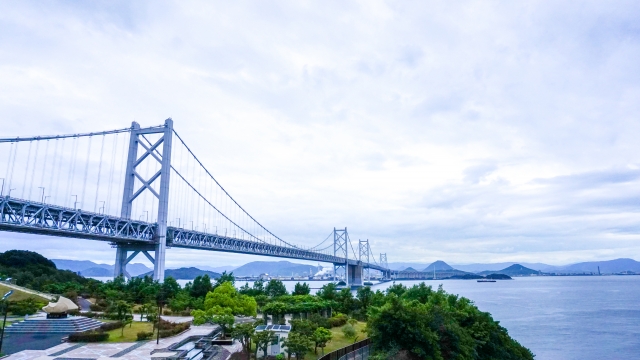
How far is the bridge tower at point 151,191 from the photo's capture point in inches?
1421

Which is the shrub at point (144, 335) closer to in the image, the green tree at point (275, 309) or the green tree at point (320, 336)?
the green tree at point (275, 309)

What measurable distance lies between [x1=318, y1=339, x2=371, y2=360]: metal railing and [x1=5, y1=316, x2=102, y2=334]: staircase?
512 inches

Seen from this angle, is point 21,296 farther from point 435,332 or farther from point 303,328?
point 435,332

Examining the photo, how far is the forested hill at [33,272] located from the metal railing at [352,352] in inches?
1048

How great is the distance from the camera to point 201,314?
19.4m

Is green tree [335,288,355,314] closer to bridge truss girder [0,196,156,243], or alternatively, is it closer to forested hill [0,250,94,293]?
bridge truss girder [0,196,156,243]

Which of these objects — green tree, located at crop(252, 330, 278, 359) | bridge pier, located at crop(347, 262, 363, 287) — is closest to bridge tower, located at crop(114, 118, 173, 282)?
green tree, located at crop(252, 330, 278, 359)

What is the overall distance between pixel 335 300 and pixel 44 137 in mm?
23708

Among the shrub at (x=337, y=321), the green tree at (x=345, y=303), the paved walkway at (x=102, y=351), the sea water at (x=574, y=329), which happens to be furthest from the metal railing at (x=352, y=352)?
the sea water at (x=574, y=329)

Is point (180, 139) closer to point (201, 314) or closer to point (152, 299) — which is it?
point (152, 299)

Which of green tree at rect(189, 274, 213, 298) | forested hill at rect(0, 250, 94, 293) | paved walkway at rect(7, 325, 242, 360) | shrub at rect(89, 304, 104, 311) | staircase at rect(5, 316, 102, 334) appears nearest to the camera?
paved walkway at rect(7, 325, 242, 360)

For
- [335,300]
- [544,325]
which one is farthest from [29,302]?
[544,325]

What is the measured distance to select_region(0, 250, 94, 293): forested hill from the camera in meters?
35.6

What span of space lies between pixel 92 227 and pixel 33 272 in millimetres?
16995
